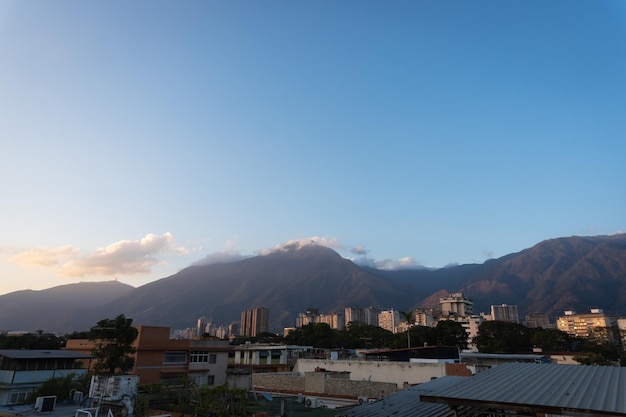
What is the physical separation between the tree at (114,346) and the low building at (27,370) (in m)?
2.98

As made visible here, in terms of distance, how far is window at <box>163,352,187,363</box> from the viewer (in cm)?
3478

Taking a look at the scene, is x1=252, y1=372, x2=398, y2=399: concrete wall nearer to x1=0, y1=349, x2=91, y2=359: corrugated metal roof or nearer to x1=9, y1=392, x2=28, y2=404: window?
x1=0, y1=349, x2=91, y2=359: corrugated metal roof

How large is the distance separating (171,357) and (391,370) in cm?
1956

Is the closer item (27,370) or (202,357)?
(27,370)

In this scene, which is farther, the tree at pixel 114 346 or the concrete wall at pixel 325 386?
the tree at pixel 114 346

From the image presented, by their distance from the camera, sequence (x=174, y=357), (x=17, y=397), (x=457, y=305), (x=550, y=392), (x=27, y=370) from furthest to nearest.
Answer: (x=457, y=305), (x=174, y=357), (x=27, y=370), (x=17, y=397), (x=550, y=392)

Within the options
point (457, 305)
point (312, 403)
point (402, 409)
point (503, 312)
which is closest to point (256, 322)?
point (457, 305)

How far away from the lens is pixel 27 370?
24578 millimetres

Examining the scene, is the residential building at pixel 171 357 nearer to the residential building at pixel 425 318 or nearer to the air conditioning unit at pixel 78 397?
the air conditioning unit at pixel 78 397

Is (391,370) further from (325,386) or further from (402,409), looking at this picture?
(402,409)

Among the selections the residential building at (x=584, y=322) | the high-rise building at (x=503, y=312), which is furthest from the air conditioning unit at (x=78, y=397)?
the high-rise building at (x=503, y=312)

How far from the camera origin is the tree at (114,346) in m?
30.7

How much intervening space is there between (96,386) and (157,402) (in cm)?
415

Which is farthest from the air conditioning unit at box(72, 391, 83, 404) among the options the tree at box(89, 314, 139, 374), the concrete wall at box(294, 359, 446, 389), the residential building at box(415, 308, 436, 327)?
the residential building at box(415, 308, 436, 327)
